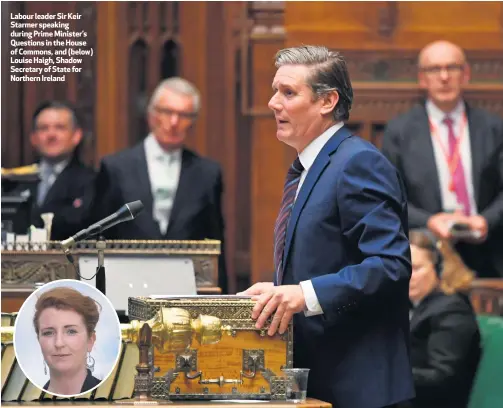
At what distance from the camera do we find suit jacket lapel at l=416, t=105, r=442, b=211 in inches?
235

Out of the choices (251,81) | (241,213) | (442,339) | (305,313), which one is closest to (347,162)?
(305,313)

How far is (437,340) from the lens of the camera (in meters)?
4.58

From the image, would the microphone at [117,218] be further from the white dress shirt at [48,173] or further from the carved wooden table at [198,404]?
the white dress shirt at [48,173]

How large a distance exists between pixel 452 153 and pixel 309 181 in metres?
3.21

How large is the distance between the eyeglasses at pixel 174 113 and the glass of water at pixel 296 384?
10.7 feet

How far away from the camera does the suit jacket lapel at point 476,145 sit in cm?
606

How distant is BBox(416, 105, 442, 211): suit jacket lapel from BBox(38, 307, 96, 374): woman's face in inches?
135

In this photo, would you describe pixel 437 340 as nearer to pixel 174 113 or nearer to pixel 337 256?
pixel 337 256

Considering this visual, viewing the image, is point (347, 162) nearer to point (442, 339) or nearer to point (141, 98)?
point (442, 339)

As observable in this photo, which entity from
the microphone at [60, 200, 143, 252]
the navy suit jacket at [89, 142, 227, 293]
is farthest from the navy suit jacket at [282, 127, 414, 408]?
the navy suit jacket at [89, 142, 227, 293]

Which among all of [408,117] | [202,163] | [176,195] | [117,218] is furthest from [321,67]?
[408,117]

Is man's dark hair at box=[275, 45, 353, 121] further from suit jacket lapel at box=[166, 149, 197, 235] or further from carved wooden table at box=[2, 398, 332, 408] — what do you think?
suit jacket lapel at box=[166, 149, 197, 235]

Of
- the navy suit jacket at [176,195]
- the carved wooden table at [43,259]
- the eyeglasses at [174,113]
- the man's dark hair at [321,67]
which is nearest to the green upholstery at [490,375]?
the carved wooden table at [43,259]

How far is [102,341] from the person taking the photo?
110 inches
